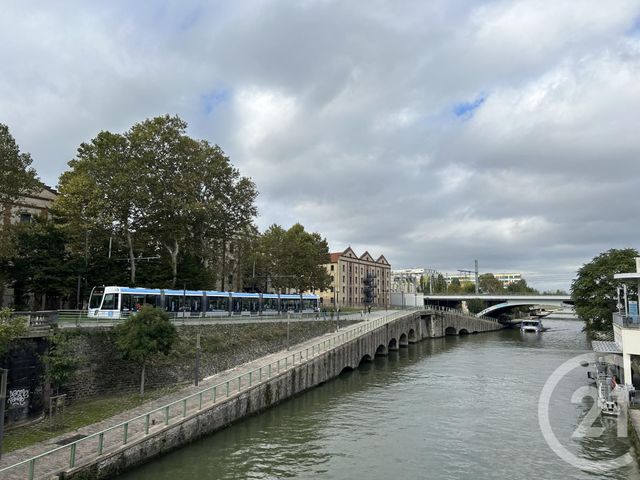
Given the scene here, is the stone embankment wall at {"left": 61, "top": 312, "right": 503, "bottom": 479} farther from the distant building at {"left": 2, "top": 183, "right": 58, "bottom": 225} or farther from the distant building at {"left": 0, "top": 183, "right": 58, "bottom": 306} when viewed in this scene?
the distant building at {"left": 2, "top": 183, "right": 58, "bottom": 225}

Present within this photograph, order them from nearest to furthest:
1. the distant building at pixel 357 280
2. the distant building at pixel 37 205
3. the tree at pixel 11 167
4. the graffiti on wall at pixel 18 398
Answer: the graffiti on wall at pixel 18 398 < the tree at pixel 11 167 < the distant building at pixel 37 205 < the distant building at pixel 357 280

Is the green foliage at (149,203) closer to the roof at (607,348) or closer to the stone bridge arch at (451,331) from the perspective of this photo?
the roof at (607,348)

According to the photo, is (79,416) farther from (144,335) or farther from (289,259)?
(289,259)

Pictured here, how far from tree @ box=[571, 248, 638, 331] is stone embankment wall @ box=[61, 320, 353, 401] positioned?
37.1 metres

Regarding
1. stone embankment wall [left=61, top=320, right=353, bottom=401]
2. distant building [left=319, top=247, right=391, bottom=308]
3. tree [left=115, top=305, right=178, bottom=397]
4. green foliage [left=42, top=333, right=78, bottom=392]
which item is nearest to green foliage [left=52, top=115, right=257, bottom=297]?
stone embankment wall [left=61, top=320, right=353, bottom=401]

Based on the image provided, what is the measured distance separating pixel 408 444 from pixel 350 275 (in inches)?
3902

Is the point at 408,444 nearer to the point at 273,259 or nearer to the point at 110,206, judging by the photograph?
the point at 110,206

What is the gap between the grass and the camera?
19.5 metres

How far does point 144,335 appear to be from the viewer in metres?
26.5

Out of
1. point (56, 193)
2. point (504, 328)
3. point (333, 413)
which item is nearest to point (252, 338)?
point (333, 413)

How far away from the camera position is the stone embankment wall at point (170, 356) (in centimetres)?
2644

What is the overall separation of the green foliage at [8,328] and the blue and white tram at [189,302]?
36.8 feet

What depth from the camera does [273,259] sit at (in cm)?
7706

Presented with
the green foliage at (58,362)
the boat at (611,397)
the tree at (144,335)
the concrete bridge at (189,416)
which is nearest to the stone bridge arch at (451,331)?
the concrete bridge at (189,416)
